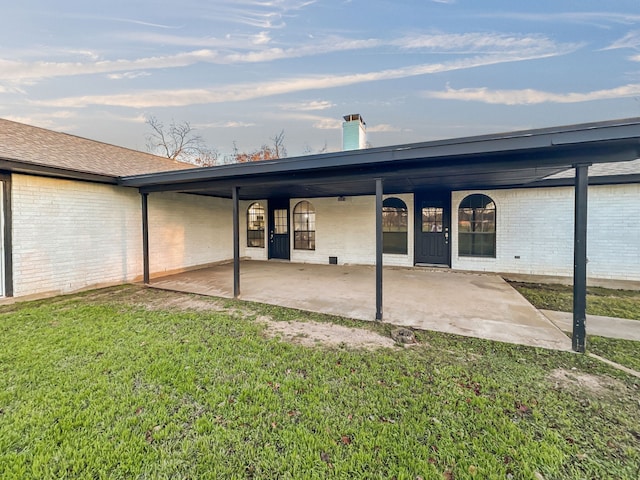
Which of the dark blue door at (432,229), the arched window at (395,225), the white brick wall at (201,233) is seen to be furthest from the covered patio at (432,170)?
the arched window at (395,225)

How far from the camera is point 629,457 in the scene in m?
1.80

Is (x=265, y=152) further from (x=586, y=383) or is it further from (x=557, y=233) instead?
(x=586, y=383)

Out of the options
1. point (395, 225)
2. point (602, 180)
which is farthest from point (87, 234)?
point (602, 180)

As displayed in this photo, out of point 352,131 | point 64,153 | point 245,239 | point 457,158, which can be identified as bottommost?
point 245,239

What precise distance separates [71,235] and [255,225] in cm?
621

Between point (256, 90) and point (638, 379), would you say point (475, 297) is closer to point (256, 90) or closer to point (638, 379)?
point (638, 379)

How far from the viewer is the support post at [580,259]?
10.6 ft

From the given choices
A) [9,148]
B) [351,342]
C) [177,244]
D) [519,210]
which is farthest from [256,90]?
[351,342]

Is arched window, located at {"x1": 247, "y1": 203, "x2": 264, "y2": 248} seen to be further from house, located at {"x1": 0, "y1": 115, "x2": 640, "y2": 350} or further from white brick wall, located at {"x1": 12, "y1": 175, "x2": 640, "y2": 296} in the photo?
white brick wall, located at {"x1": 12, "y1": 175, "x2": 640, "y2": 296}

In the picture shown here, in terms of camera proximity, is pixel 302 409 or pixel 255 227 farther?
pixel 255 227

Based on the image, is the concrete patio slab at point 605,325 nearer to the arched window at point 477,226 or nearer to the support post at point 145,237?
the arched window at point 477,226

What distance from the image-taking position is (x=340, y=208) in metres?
10.0

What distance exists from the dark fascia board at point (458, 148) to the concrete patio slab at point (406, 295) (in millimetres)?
2425

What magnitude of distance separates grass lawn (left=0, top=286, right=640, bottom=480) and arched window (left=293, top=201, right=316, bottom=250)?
700 cm
